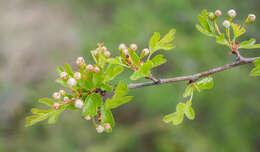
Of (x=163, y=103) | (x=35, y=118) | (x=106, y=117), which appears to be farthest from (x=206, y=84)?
(x=163, y=103)

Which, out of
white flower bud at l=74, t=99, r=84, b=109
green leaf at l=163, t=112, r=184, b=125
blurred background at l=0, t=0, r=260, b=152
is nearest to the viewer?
white flower bud at l=74, t=99, r=84, b=109

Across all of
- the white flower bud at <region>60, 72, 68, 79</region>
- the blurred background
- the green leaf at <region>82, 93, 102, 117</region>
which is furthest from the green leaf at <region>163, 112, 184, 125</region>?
the blurred background

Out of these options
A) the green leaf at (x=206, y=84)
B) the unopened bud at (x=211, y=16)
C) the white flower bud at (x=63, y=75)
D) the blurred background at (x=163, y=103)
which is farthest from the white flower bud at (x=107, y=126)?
the blurred background at (x=163, y=103)

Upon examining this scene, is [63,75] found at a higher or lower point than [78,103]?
higher

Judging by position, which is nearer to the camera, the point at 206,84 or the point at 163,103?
the point at 206,84

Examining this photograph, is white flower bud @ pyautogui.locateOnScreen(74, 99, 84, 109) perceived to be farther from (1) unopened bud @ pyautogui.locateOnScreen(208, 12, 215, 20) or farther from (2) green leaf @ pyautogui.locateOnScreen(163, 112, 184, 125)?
(1) unopened bud @ pyautogui.locateOnScreen(208, 12, 215, 20)

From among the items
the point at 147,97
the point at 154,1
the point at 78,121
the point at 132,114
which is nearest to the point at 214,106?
the point at 147,97

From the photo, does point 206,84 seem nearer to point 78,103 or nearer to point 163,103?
point 78,103

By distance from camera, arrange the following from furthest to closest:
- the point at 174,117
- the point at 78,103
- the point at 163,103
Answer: the point at 163,103
the point at 174,117
the point at 78,103
